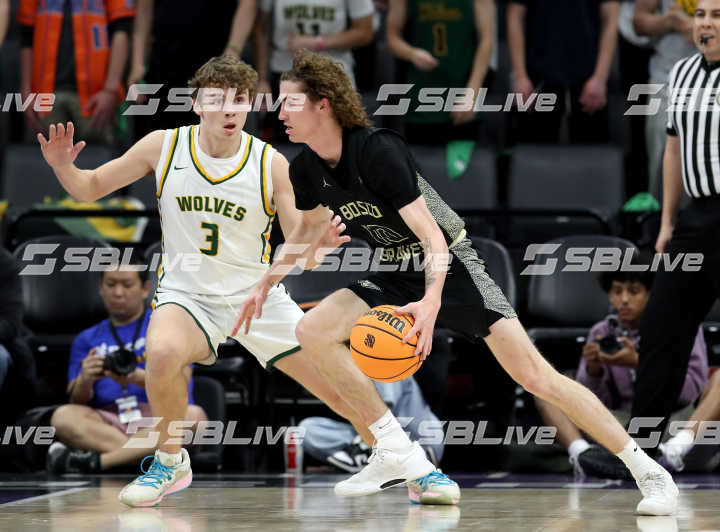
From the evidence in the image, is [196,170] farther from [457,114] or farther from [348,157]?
[457,114]

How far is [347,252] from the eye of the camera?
7707 mm

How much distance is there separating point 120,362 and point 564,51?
13.1 ft

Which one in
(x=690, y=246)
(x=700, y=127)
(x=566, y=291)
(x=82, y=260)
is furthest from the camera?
(x=566, y=291)

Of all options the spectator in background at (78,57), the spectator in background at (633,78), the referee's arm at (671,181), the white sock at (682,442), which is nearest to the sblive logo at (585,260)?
the referee's arm at (671,181)

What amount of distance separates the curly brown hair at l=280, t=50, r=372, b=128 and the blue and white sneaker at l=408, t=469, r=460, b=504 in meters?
1.54

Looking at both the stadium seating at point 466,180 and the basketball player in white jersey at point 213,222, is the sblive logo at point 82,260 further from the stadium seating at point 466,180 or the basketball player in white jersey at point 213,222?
the stadium seating at point 466,180

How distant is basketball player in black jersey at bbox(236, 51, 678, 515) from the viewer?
4750 mm

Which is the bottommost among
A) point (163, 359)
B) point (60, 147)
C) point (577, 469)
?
point (577, 469)

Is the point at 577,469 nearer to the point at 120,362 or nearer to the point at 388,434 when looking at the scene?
the point at 388,434

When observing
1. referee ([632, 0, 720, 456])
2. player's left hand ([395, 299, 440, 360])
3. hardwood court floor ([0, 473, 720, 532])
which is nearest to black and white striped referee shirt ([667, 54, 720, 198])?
referee ([632, 0, 720, 456])

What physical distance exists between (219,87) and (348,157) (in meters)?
0.91

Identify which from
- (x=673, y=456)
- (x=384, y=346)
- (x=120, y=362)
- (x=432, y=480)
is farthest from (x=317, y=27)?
(x=384, y=346)

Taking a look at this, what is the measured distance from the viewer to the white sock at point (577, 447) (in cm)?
675

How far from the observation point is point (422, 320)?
4.53 m
